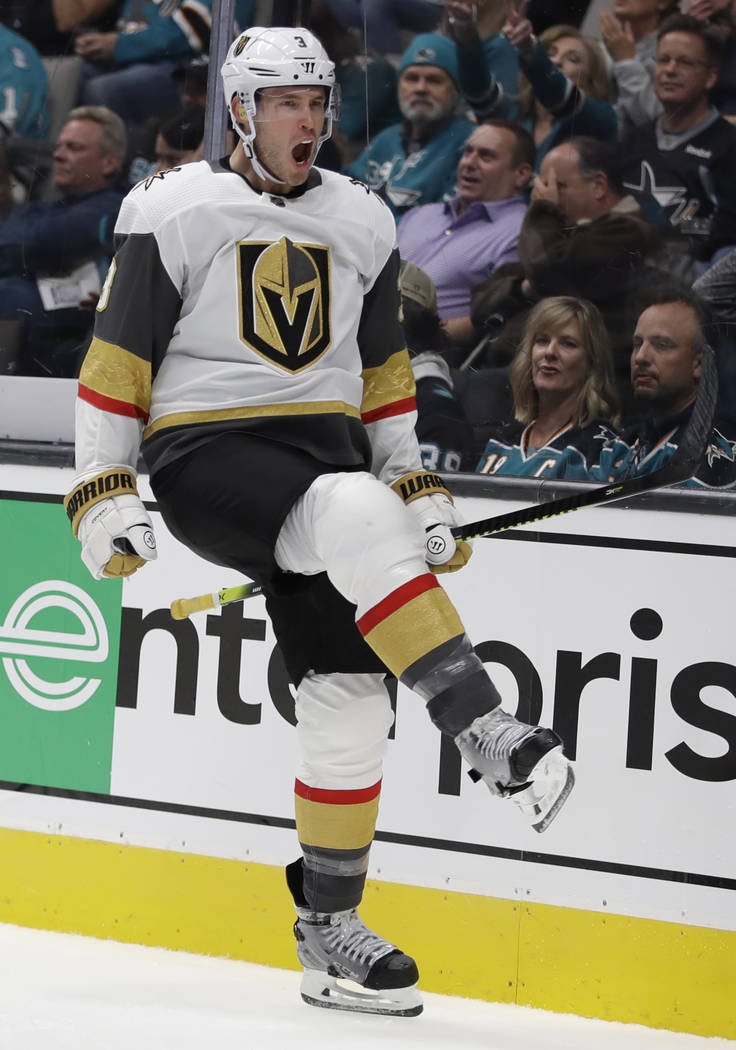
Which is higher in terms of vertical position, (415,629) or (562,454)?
(562,454)

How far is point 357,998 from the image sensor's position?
2043 mm

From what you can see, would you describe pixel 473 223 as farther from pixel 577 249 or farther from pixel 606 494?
pixel 606 494

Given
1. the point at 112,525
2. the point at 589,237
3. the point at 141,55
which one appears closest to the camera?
the point at 112,525

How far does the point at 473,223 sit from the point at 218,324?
3.90 ft

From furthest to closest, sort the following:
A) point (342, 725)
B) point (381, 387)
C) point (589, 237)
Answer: point (589, 237)
point (381, 387)
point (342, 725)

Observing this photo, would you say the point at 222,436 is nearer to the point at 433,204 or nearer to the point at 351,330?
the point at 351,330

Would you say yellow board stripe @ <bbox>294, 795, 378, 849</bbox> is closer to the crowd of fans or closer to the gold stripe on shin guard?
the gold stripe on shin guard

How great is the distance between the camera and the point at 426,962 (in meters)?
2.45

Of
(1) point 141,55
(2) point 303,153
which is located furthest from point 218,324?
(1) point 141,55

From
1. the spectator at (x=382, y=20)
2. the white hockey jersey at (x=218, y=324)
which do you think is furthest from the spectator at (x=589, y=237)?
the white hockey jersey at (x=218, y=324)

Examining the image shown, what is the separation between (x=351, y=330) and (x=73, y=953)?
1410mm

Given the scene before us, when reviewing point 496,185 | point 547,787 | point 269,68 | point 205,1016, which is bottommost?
point 205,1016

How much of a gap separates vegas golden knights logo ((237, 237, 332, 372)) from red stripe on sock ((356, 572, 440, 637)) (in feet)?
1.41

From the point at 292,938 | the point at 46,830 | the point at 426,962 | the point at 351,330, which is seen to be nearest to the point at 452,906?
the point at 426,962
